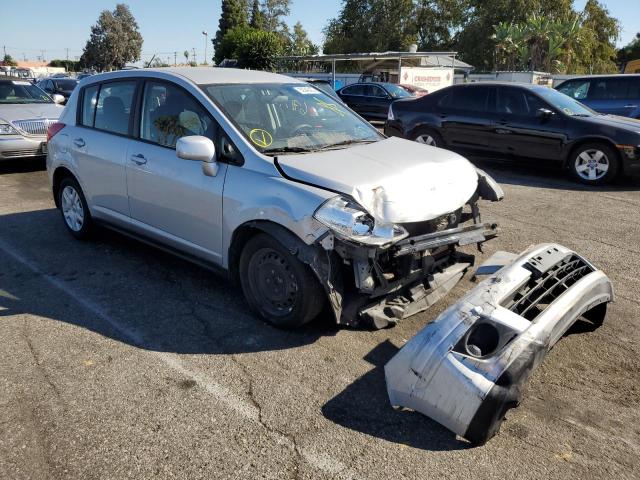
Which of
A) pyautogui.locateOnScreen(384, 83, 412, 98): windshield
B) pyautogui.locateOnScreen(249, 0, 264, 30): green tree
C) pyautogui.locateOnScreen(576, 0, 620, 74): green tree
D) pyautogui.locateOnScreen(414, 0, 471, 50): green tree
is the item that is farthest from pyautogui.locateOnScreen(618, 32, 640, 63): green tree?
pyautogui.locateOnScreen(384, 83, 412, 98): windshield

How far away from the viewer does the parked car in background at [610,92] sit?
11.7 metres

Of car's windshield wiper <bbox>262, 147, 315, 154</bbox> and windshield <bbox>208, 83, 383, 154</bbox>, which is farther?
windshield <bbox>208, 83, 383, 154</bbox>

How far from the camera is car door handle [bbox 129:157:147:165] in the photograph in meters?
4.61

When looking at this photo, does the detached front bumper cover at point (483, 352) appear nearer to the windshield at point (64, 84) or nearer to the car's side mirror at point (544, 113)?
the car's side mirror at point (544, 113)

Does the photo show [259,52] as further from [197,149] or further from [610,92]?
[197,149]

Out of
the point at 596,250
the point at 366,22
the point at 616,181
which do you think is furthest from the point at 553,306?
the point at 366,22

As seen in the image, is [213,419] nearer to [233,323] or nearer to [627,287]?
[233,323]

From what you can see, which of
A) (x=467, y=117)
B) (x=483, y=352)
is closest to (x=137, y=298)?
(x=483, y=352)

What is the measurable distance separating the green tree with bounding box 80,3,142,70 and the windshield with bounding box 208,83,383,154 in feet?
278

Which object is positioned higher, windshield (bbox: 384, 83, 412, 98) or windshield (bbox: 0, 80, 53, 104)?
windshield (bbox: 384, 83, 412, 98)

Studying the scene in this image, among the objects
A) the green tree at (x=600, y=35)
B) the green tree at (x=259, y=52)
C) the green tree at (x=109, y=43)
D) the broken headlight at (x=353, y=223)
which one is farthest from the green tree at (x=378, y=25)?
the broken headlight at (x=353, y=223)

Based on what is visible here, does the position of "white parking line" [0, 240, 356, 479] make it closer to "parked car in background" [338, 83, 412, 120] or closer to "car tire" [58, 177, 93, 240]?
"car tire" [58, 177, 93, 240]

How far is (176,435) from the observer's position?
2.81 meters

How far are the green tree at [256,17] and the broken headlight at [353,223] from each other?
75716mm
